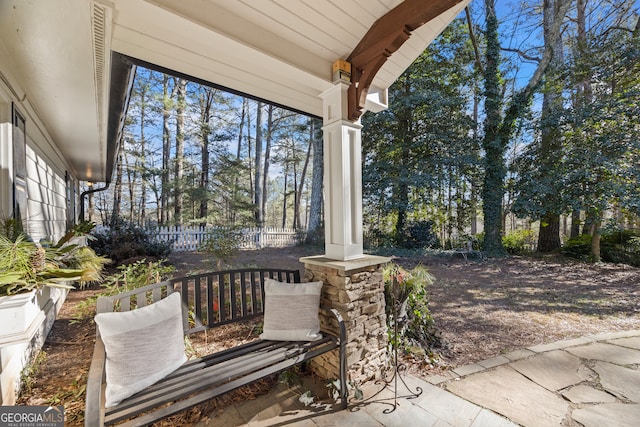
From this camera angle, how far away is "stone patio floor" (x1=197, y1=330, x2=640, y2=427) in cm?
173

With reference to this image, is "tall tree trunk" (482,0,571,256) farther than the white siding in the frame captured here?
Yes

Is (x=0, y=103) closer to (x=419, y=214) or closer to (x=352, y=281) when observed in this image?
(x=352, y=281)

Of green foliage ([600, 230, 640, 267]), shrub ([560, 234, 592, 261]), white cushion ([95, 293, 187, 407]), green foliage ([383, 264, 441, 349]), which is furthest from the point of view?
shrub ([560, 234, 592, 261])

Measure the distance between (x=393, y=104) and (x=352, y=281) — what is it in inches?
308

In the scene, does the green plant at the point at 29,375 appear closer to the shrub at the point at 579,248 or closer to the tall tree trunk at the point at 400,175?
the tall tree trunk at the point at 400,175

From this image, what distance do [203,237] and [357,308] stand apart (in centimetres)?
846

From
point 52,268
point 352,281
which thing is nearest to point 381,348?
point 352,281

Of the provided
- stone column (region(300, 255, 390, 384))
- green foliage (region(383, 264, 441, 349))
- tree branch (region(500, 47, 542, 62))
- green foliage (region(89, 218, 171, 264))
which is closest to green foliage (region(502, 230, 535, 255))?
tree branch (region(500, 47, 542, 62))

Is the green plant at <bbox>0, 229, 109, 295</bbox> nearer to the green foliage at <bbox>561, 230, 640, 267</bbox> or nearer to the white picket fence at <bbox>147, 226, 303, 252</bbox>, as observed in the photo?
the white picket fence at <bbox>147, 226, 303, 252</bbox>

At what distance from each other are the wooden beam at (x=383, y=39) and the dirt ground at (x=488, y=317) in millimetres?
2387

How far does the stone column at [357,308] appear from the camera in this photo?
2.11 metres

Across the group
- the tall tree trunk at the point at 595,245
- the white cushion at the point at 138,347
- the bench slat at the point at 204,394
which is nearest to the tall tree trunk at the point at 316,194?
the tall tree trunk at the point at 595,245

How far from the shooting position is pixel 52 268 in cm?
132

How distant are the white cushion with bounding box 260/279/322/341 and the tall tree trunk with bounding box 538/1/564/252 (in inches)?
301
